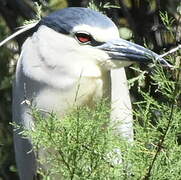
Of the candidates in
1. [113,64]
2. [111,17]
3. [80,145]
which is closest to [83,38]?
[113,64]

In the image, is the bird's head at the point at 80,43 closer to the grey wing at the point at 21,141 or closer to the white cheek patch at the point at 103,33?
the white cheek patch at the point at 103,33

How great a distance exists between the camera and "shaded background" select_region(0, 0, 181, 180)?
2.79m

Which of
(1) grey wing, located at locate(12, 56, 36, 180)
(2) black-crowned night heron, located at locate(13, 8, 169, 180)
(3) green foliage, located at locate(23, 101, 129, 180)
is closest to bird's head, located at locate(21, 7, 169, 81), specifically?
(2) black-crowned night heron, located at locate(13, 8, 169, 180)

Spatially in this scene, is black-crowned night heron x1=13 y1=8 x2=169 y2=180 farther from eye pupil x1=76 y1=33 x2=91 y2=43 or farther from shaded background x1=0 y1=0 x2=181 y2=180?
shaded background x1=0 y1=0 x2=181 y2=180

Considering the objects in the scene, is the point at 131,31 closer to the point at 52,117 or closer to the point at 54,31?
the point at 54,31

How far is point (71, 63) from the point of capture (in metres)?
2.30

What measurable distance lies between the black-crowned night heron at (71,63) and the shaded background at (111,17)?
Answer: 0.88ft

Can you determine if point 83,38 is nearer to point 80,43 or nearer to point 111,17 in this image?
point 80,43

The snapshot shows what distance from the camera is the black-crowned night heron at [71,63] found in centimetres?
222

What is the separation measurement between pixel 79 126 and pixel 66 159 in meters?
0.07

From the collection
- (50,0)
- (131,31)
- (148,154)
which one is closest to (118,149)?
(148,154)

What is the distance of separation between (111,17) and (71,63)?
2.09 ft

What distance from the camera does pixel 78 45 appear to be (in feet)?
7.45

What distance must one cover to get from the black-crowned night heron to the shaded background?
0.27 m
